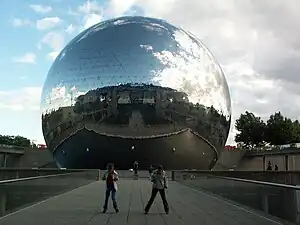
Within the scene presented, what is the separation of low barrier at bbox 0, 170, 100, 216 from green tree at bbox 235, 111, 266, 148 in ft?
245

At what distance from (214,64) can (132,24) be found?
25.4 ft

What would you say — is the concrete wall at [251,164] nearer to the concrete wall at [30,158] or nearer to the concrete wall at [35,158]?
the concrete wall at [35,158]

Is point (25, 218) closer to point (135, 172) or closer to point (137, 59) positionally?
point (135, 172)

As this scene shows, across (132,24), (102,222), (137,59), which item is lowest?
(102,222)

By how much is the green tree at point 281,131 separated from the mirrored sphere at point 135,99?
5115cm

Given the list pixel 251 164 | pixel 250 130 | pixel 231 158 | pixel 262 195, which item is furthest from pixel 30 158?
pixel 262 195

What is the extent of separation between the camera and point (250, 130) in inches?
3799

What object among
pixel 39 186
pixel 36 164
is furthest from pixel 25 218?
pixel 36 164

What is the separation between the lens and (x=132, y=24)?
42.3m

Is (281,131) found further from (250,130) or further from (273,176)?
(273,176)

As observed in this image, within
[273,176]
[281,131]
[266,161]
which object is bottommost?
[273,176]

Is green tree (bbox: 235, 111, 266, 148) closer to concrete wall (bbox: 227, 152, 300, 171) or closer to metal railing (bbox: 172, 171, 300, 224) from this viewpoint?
concrete wall (bbox: 227, 152, 300, 171)

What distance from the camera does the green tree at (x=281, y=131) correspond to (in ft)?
299

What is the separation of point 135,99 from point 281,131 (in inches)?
2350
